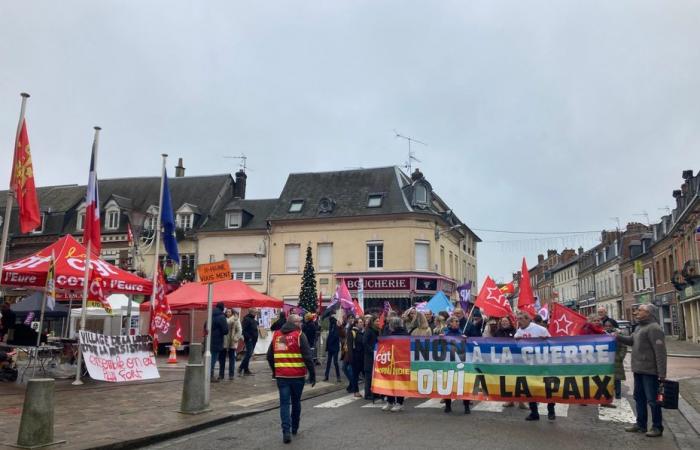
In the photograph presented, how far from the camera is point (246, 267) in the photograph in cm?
3425

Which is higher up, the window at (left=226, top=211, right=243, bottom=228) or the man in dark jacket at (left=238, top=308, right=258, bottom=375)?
the window at (left=226, top=211, right=243, bottom=228)

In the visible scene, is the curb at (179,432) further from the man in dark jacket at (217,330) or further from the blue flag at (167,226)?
the blue flag at (167,226)

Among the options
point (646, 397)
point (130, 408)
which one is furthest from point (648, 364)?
point (130, 408)

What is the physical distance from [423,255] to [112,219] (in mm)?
20292

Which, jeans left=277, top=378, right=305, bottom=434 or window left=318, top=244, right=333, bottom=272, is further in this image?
window left=318, top=244, right=333, bottom=272

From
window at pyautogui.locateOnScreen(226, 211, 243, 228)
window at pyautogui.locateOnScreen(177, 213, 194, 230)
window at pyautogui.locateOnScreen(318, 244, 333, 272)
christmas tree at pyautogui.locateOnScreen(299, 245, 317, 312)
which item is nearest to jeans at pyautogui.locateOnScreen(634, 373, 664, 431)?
christmas tree at pyautogui.locateOnScreen(299, 245, 317, 312)

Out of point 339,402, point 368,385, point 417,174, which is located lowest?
point 339,402

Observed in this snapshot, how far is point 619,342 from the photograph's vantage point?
8.77 metres

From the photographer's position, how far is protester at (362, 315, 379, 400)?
11.0m

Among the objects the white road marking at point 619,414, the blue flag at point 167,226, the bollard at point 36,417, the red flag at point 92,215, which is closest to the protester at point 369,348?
the white road marking at point 619,414

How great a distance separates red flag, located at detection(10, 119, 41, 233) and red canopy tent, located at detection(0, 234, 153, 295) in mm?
3134

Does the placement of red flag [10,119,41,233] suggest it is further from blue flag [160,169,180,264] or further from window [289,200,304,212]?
window [289,200,304,212]

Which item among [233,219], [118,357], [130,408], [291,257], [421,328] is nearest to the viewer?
[130,408]

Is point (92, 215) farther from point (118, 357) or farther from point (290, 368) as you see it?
point (290, 368)
